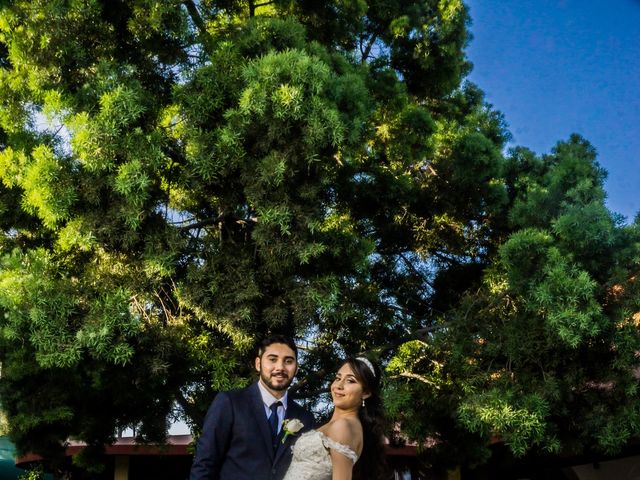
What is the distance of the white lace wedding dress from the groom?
166mm

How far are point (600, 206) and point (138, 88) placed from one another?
385cm

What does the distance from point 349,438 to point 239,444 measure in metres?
0.54

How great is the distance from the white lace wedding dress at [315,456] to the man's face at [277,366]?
32 cm

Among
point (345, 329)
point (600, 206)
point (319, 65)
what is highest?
point (319, 65)

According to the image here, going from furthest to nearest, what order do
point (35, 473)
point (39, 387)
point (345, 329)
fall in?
point (35, 473) → point (345, 329) → point (39, 387)

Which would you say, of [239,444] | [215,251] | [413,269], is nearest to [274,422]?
[239,444]

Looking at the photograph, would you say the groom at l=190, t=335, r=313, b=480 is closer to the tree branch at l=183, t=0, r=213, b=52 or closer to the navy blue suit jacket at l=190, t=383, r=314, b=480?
the navy blue suit jacket at l=190, t=383, r=314, b=480

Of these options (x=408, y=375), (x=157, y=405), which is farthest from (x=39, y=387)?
(x=408, y=375)

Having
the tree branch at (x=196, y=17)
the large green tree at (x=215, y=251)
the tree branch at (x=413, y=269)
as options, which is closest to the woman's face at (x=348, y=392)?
the large green tree at (x=215, y=251)

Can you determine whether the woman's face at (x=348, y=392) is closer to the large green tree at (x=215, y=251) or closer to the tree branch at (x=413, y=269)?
the large green tree at (x=215, y=251)

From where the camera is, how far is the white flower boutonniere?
374cm

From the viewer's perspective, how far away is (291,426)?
12.3ft

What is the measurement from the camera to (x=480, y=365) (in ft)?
24.3

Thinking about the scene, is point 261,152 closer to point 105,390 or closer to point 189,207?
point 189,207
